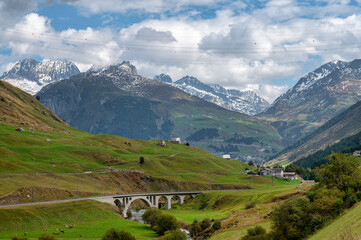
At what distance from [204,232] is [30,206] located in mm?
46405

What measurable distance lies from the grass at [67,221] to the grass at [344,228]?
53.1 meters

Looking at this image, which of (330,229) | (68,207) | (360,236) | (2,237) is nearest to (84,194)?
(68,207)

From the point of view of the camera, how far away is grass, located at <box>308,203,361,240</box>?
61.5m

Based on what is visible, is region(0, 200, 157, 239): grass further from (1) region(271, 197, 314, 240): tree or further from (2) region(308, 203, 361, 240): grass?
(2) region(308, 203, 361, 240): grass

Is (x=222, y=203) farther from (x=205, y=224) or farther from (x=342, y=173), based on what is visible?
(x=342, y=173)

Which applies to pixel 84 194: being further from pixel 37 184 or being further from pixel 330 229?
pixel 330 229

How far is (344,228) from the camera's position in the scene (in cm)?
6544

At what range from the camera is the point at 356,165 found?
96.0 m

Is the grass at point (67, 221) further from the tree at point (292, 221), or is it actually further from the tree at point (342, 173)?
the tree at point (342, 173)

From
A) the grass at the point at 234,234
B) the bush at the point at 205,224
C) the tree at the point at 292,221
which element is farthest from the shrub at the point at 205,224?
the tree at the point at 292,221

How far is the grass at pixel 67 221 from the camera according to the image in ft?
344

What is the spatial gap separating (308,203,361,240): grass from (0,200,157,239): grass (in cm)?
5306

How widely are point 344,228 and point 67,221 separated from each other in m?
76.9

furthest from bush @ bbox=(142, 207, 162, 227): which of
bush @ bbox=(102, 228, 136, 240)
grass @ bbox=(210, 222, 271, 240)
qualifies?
bush @ bbox=(102, 228, 136, 240)
